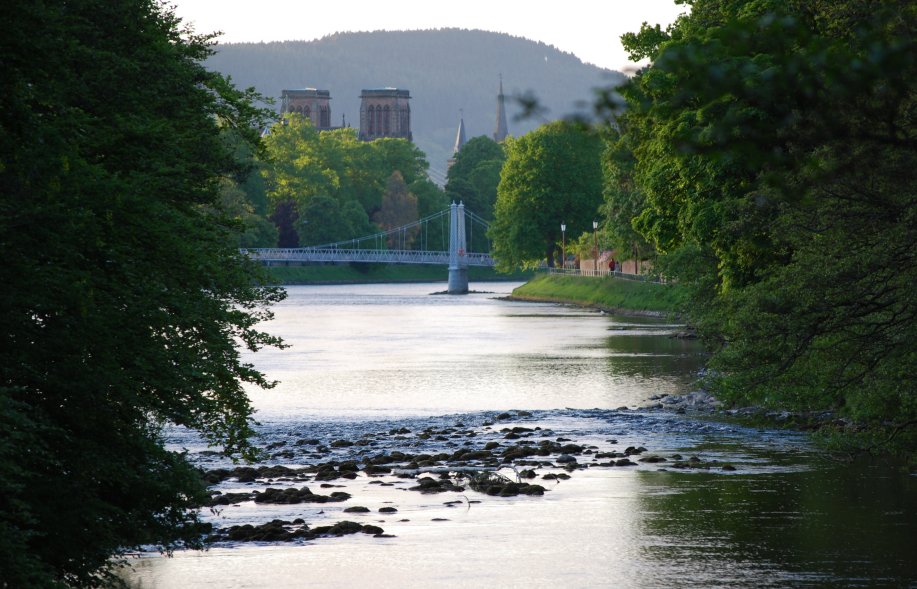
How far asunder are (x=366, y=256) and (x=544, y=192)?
29.0m

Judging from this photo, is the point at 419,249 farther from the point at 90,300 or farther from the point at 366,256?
the point at 90,300

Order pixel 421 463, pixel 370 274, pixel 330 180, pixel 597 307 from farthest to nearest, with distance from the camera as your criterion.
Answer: pixel 330 180, pixel 370 274, pixel 597 307, pixel 421 463

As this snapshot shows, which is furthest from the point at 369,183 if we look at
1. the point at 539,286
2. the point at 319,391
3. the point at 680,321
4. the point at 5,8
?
the point at 5,8

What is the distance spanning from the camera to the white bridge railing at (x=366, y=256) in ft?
350

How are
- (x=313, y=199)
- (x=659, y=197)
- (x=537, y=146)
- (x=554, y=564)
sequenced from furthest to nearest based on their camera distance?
(x=313, y=199), (x=537, y=146), (x=659, y=197), (x=554, y=564)

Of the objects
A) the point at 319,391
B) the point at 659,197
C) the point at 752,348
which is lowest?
the point at 319,391

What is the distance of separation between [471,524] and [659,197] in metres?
17.7

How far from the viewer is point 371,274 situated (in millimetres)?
120375

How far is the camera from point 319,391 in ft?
123

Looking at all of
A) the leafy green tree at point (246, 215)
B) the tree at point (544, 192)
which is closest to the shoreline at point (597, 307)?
the tree at point (544, 192)

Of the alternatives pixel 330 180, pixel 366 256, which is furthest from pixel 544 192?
pixel 330 180

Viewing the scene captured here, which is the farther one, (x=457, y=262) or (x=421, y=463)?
(x=457, y=262)

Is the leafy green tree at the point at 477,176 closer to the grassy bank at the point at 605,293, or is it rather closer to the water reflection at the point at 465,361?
the grassy bank at the point at 605,293

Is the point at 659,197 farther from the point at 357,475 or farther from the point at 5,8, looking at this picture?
the point at 5,8
